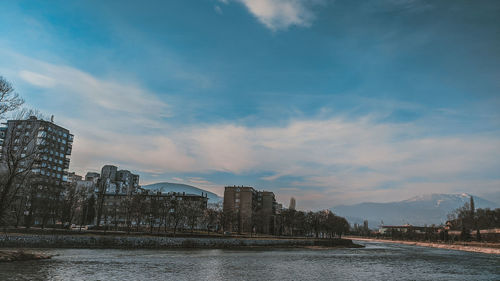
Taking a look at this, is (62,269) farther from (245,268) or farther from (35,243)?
(35,243)

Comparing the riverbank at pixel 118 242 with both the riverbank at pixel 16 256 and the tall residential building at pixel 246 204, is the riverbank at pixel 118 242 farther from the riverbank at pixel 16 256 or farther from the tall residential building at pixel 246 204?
the tall residential building at pixel 246 204

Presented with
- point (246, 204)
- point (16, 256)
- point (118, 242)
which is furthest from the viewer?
point (246, 204)

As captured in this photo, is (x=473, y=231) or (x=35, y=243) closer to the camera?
(x=35, y=243)

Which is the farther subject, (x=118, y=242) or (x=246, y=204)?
(x=246, y=204)

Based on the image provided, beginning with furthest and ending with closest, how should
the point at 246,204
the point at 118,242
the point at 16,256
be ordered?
the point at 246,204 → the point at 118,242 → the point at 16,256

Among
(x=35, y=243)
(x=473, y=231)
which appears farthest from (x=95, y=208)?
(x=473, y=231)

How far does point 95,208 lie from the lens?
139 meters

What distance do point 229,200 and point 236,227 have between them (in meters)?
21.3

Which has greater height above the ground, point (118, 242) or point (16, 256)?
point (16, 256)

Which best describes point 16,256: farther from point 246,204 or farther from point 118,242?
point 246,204

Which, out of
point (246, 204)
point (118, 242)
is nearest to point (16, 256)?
point (118, 242)

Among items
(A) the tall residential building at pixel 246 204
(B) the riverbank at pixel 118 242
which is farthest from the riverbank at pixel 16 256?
(A) the tall residential building at pixel 246 204

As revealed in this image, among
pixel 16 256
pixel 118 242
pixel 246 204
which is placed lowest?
pixel 118 242

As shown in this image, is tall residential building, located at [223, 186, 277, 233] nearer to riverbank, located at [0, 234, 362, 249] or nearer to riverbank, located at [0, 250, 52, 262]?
riverbank, located at [0, 234, 362, 249]
